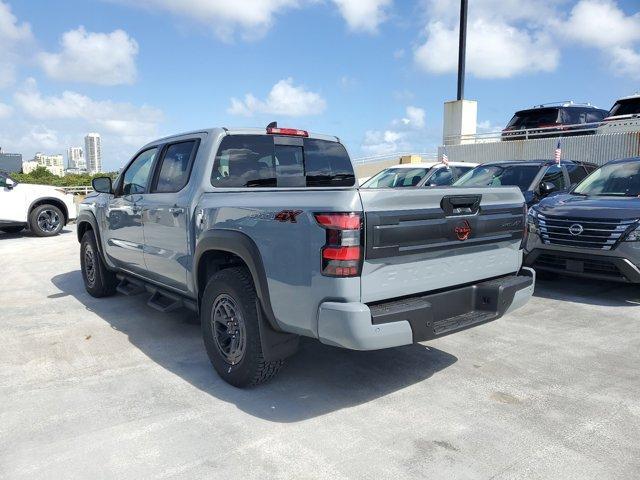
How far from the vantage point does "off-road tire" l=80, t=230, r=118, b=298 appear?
624cm

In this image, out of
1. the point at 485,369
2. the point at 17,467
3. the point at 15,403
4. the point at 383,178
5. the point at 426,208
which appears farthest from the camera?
the point at 383,178

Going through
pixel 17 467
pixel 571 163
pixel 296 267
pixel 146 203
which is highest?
pixel 571 163

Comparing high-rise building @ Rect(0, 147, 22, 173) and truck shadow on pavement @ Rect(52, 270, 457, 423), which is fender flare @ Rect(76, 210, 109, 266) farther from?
high-rise building @ Rect(0, 147, 22, 173)

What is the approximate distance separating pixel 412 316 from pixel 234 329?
1301 mm

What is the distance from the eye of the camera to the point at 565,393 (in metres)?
3.66

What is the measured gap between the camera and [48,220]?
12.7 metres

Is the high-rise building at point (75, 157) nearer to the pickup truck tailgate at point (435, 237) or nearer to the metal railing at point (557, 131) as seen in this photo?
the metal railing at point (557, 131)

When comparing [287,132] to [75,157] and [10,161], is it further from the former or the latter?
[75,157]

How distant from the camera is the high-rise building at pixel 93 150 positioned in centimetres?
15450

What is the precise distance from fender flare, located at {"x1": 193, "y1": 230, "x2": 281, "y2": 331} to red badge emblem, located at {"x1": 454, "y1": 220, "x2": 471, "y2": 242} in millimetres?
1268

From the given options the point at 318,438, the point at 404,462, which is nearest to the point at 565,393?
the point at 404,462

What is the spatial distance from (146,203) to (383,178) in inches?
288

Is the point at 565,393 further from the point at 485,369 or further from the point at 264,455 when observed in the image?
the point at 264,455

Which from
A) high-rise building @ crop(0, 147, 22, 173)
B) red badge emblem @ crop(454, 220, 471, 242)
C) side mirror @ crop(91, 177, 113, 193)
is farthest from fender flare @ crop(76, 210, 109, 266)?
high-rise building @ crop(0, 147, 22, 173)
